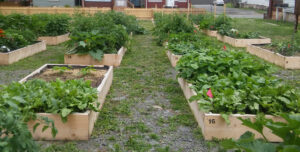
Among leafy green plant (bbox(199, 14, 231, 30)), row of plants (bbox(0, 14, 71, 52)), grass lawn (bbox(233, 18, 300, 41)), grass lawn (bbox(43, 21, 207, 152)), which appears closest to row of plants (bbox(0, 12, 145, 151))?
row of plants (bbox(0, 14, 71, 52))

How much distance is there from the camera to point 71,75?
254 inches

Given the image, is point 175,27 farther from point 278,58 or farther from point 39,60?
point 39,60

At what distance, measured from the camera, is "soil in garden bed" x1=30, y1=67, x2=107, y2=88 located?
621cm

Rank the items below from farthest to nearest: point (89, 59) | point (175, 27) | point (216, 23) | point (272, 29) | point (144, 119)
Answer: point (272, 29), point (216, 23), point (175, 27), point (89, 59), point (144, 119)

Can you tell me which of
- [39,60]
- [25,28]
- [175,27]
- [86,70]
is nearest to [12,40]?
[39,60]

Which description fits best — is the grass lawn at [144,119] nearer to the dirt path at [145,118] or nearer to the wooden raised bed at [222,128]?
the dirt path at [145,118]

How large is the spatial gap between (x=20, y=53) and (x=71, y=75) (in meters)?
3.54

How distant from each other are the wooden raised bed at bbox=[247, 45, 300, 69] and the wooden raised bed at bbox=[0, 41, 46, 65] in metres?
6.93

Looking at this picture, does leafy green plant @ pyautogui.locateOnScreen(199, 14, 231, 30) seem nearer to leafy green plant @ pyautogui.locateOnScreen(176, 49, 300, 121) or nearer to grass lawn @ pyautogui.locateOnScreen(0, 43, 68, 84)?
grass lawn @ pyautogui.locateOnScreen(0, 43, 68, 84)

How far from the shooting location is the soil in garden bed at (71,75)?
621cm

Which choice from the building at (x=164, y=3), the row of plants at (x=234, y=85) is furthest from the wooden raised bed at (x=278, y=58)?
the building at (x=164, y=3)

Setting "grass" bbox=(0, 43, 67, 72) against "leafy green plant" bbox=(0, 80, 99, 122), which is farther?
"grass" bbox=(0, 43, 67, 72)

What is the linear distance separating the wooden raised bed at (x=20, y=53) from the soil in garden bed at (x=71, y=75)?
223cm

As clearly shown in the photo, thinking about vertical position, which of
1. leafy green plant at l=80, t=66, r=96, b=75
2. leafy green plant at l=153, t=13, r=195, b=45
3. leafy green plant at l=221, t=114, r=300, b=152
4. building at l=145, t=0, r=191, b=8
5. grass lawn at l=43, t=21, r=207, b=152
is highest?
building at l=145, t=0, r=191, b=8
